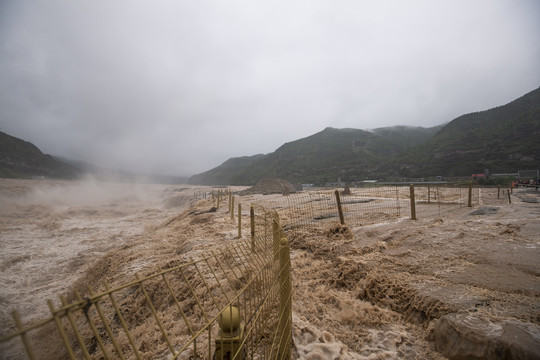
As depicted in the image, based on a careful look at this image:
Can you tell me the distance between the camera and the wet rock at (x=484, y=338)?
2.74m

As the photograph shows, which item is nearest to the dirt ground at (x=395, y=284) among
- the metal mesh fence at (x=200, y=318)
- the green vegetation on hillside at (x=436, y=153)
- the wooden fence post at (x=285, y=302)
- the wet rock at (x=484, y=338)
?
→ the wet rock at (x=484, y=338)

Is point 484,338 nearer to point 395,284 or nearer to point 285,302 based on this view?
point 395,284

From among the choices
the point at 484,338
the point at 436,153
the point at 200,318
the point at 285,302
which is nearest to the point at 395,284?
the point at 484,338

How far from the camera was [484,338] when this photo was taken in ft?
9.61

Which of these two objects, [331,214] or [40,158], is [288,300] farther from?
[40,158]

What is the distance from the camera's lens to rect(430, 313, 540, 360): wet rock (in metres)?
2.74

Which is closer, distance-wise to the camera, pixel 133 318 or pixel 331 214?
pixel 133 318

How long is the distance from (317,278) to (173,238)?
28.4 ft

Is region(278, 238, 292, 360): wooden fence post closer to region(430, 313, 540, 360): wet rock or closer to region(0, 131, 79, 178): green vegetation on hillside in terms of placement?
region(430, 313, 540, 360): wet rock

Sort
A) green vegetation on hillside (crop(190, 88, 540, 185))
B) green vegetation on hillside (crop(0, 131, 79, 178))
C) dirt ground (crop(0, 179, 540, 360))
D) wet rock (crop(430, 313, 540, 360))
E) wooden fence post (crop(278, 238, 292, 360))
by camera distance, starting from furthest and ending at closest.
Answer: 1. green vegetation on hillside (crop(0, 131, 79, 178))
2. green vegetation on hillside (crop(190, 88, 540, 185))
3. dirt ground (crop(0, 179, 540, 360))
4. wooden fence post (crop(278, 238, 292, 360))
5. wet rock (crop(430, 313, 540, 360))

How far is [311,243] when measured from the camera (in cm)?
796

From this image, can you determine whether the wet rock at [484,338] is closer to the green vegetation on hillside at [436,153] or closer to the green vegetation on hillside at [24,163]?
the green vegetation on hillside at [436,153]

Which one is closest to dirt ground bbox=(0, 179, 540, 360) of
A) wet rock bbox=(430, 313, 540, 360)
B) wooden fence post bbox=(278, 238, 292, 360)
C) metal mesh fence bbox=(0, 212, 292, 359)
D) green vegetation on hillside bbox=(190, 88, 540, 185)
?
wet rock bbox=(430, 313, 540, 360)

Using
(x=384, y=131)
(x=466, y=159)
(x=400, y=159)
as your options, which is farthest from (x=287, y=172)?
(x=384, y=131)
